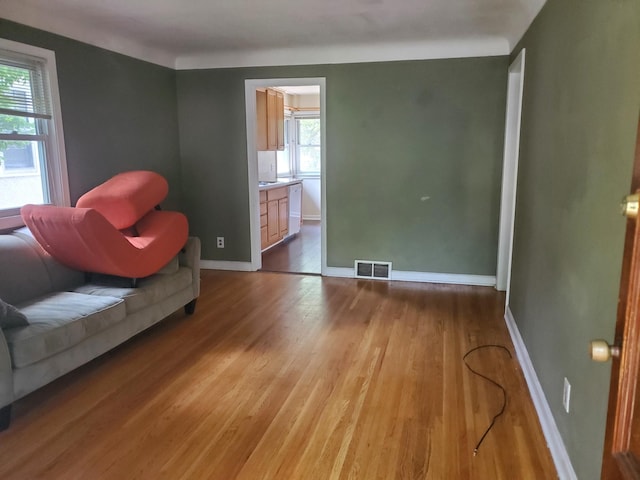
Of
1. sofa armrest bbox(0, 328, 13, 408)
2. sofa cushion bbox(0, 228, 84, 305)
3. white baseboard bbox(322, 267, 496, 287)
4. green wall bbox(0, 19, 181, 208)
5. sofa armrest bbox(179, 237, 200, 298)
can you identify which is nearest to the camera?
sofa armrest bbox(0, 328, 13, 408)

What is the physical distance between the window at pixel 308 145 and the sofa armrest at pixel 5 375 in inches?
269

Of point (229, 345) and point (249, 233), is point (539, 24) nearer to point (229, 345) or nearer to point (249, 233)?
point (229, 345)

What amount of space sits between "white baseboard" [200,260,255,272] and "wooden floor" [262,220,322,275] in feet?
0.63

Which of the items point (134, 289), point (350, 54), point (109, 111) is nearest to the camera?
point (134, 289)

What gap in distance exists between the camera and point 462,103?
4.33m

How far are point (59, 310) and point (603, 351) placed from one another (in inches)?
103

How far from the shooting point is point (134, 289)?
3107mm

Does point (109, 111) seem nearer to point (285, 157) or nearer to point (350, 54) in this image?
point (350, 54)

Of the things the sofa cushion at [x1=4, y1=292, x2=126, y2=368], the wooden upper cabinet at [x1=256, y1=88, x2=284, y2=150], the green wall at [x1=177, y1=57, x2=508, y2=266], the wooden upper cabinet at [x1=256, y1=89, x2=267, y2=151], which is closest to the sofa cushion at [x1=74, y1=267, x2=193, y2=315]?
the sofa cushion at [x1=4, y1=292, x2=126, y2=368]

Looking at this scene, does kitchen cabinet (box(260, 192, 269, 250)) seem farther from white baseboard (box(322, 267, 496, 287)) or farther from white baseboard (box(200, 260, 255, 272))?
white baseboard (box(322, 267, 496, 287))

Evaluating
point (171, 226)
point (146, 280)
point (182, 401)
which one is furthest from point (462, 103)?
point (182, 401)

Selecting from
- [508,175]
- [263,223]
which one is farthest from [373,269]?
[263,223]

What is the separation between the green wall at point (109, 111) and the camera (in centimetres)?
348

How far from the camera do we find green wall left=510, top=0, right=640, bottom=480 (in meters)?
1.46
